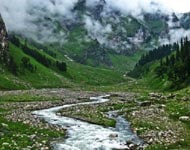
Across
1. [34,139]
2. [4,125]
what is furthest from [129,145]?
[4,125]

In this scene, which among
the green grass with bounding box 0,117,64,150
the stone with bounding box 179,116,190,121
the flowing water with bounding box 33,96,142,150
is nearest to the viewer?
the green grass with bounding box 0,117,64,150

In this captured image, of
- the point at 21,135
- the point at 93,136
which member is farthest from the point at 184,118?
the point at 21,135

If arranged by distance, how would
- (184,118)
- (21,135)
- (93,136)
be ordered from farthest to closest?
1. (184,118)
2. (93,136)
3. (21,135)

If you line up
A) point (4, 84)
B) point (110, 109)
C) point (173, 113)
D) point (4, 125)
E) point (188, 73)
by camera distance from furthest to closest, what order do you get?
point (4, 84) → point (188, 73) → point (110, 109) → point (173, 113) → point (4, 125)

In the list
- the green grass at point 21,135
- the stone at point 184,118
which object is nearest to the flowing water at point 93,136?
the green grass at point 21,135

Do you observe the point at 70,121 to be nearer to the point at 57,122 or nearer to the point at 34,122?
the point at 57,122

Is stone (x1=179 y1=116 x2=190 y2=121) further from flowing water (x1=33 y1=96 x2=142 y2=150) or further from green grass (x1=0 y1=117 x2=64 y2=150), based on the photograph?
green grass (x1=0 y1=117 x2=64 y2=150)

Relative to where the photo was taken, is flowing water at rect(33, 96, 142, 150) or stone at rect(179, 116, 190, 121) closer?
flowing water at rect(33, 96, 142, 150)

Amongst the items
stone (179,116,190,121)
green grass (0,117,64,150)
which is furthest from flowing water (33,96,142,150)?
stone (179,116,190,121)

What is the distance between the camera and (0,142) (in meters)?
43.3

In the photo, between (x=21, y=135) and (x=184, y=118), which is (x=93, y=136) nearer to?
(x=21, y=135)

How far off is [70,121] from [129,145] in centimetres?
Answer: 2331

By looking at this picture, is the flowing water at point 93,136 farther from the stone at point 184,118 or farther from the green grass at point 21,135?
the stone at point 184,118

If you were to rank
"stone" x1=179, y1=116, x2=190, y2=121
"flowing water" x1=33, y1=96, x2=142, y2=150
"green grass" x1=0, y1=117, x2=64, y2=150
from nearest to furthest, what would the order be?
"green grass" x1=0, y1=117, x2=64, y2=150
"flowing water" x1=33, y1=96, x2=142, y2=150
"stone" x1=179, y1=116, x2=190, y2=121
